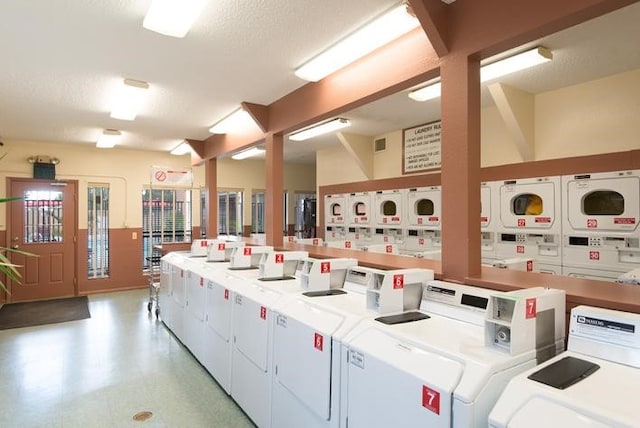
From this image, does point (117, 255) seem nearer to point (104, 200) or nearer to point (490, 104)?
point (104, 200)

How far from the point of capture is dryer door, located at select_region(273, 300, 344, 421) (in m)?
1.95

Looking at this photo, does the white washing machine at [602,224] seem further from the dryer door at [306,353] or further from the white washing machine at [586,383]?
the dryer door at [306,353]

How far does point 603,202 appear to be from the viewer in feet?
11.4

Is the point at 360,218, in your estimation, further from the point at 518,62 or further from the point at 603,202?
the point at 518,62

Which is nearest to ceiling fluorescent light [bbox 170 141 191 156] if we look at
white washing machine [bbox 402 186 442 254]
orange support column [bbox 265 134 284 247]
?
orange support column [bbox 265 134 284 247]

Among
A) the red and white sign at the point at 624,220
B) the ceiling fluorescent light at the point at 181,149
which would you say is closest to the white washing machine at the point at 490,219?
the red and white sign at the point at 624,220

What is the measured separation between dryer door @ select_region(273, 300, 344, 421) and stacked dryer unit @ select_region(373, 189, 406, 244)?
10.5ft

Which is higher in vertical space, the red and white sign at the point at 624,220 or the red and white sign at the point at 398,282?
the red and white sign at the point at 624,220

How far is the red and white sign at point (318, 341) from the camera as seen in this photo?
1.99 metres

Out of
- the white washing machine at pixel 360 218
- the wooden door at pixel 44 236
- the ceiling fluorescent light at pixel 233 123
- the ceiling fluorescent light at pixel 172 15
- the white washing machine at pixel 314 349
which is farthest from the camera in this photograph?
the wooden door at pixel 44 236

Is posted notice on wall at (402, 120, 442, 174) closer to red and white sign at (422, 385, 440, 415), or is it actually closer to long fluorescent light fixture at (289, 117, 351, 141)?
long fluorescent light fixture at (289, 117, 351, 141)

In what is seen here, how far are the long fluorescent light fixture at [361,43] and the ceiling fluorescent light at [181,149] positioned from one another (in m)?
4.20

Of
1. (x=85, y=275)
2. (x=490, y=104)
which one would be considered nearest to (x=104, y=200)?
(x=85, y=275)

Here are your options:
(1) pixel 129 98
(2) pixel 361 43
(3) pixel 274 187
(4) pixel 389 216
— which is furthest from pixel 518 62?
(1) pixel 129 98
